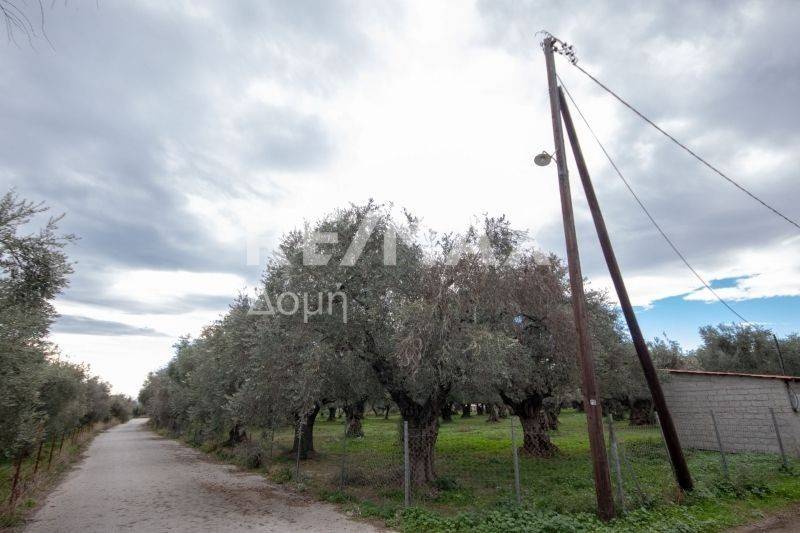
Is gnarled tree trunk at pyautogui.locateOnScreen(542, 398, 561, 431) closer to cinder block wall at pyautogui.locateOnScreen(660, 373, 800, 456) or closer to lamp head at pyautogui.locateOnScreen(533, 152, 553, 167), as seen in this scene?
cinder block wall at pyautogui.locateOnScreen(660, 373, 800, 456)

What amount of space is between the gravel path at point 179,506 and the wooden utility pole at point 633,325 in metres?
6.87

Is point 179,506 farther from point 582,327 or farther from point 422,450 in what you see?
point 582,327

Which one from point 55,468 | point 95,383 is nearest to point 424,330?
point 55,468

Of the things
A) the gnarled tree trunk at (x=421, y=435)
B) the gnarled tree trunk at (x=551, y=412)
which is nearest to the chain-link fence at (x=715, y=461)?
the gnarled tree trunk at (x=551, y=412)

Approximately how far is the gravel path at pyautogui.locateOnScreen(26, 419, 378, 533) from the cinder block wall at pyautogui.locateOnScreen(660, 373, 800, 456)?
1623cm

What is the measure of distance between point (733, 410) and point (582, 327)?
549 inches

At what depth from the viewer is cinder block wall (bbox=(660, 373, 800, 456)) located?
15.7 metres

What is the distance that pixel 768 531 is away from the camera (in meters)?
7.97

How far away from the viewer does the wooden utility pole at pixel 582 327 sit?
27.0 feet

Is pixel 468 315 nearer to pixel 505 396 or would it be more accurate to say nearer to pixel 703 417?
pixel 505 396

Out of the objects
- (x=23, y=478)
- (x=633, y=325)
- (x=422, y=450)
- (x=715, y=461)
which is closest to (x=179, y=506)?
(x=23, y=478)

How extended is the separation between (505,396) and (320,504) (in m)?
10.3

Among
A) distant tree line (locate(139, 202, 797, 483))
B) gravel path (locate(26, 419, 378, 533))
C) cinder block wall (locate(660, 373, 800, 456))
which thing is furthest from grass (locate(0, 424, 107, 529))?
cinder block wall (locate(660, 373, 800, 456))

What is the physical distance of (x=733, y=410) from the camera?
56.9ft
